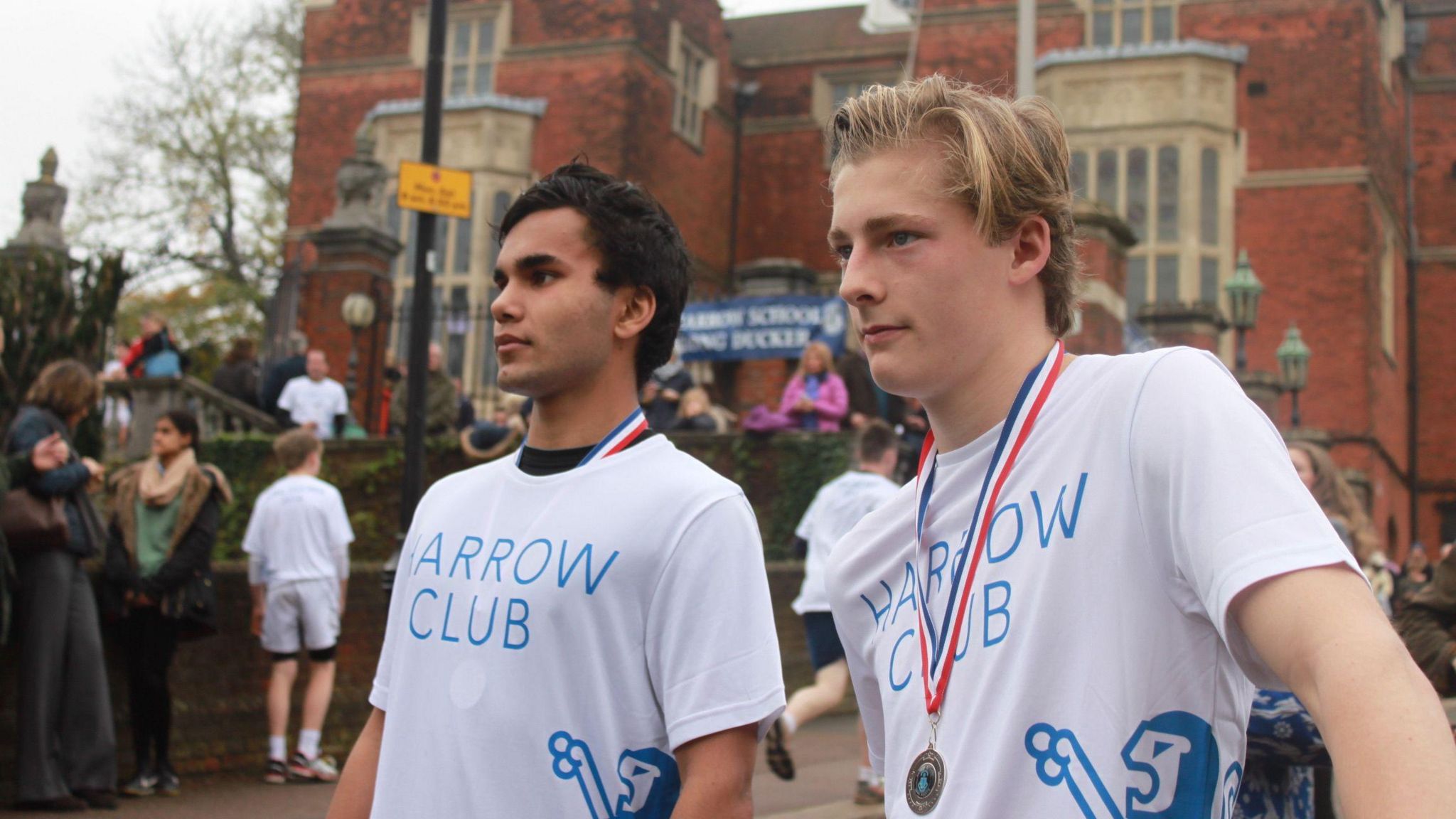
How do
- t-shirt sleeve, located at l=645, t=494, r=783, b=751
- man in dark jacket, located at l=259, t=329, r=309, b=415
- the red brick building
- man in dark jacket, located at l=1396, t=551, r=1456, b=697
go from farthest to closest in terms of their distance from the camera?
the red brick building, man in dark jacket, located at l=259, t=329, r=309, b=415, man in dark jacket, located at l=1396, t=551, r=1456, b=697, t-shirt sleeve, located at l=645, t=494, r=783, b=751

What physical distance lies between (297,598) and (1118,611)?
24.2 feet

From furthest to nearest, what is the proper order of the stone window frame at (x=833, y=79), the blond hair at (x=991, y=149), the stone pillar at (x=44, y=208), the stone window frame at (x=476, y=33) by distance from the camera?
the stone window frame at (x=833, y=79)
the stone window frame at (x=476, y=33)
the stone pillar at (x=44, y=208)
the blond hair at (x=991, y=149)

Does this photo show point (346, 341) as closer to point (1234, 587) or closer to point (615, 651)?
point (615, 651)

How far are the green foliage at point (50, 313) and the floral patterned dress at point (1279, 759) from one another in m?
8.48

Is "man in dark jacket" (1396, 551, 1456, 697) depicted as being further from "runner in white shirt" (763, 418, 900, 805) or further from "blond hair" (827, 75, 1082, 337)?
"runner in white shirt" (763, 418, 900, 805)

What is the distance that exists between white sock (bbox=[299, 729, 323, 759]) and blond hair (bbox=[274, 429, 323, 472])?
155cm

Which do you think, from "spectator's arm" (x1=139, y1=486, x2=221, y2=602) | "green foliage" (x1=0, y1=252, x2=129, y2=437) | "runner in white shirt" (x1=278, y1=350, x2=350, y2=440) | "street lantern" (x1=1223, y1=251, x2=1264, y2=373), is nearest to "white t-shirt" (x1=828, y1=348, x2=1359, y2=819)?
"spectator's arm" (x1=139, y1=486, x2=221, y2=602)

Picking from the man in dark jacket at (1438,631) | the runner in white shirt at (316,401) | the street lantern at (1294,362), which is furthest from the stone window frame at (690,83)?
the man in dark jacket at (1438,631)

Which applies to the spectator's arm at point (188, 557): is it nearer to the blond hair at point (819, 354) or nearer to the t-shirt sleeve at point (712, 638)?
the t-shirt sleeve at point (712, 638)

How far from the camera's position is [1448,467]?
28812mm

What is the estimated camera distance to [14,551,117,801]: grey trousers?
7.33 metres

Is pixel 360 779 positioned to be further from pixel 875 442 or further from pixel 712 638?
pixel 875 442

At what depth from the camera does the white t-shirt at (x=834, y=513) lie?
342 inches

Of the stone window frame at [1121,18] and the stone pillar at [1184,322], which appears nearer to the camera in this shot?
the stone pillar at [1184,322]
